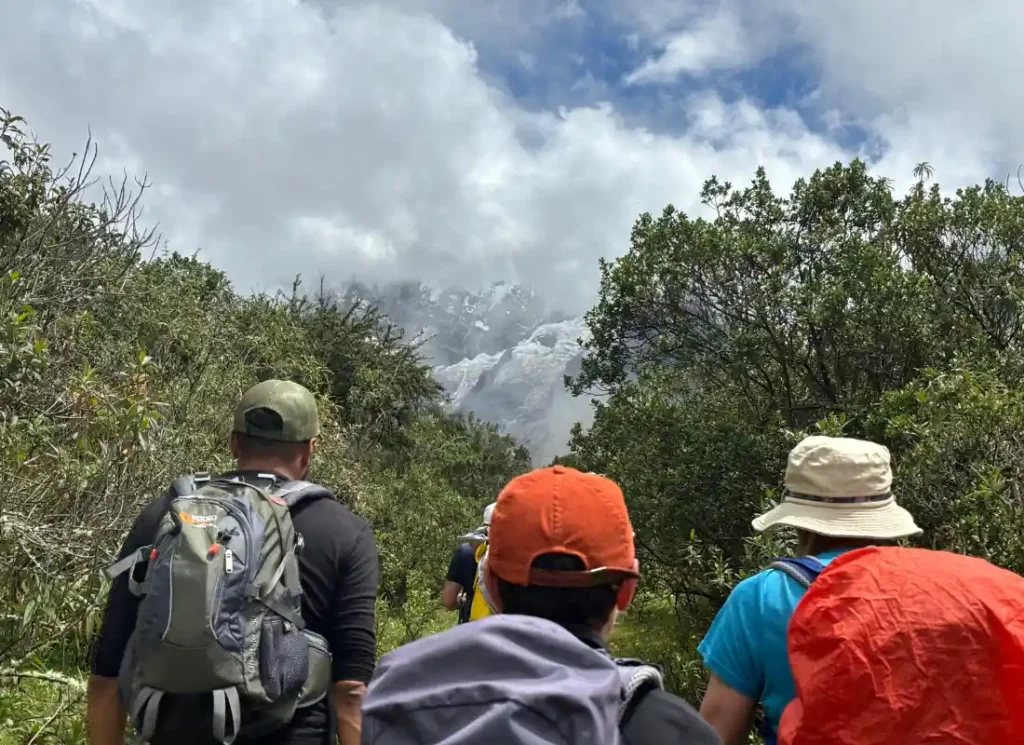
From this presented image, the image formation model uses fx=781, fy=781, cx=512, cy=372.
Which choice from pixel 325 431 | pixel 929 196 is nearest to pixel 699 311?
pixel 929 196

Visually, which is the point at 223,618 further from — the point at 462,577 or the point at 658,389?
the point at 658,389

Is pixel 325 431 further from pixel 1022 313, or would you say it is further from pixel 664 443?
pixel 1022 313

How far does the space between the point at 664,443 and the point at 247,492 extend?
7.64m

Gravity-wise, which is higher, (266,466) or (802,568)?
(266,466)

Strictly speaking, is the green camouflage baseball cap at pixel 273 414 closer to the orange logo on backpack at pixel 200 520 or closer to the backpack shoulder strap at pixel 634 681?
the orange logo on backpack at pixel 200 520

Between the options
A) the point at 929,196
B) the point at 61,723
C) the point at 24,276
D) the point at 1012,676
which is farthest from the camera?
the point at 929,196

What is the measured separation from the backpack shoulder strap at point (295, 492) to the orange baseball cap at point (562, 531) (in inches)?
36.1

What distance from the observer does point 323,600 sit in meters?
2.17

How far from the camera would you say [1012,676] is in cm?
119

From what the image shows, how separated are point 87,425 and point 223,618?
12.8ft

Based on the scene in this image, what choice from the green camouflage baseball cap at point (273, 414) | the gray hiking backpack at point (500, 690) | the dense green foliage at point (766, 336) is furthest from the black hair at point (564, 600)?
the dense green foliage at point (766, 336)

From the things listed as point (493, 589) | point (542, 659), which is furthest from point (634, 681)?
point (493, 589)

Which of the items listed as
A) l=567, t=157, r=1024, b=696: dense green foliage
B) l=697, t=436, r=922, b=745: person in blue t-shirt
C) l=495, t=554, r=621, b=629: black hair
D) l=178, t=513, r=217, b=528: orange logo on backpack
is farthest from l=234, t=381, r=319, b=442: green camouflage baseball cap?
l=567, t=157, r=1024, b=696: dense green foliage

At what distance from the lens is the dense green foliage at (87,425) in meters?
4.51
